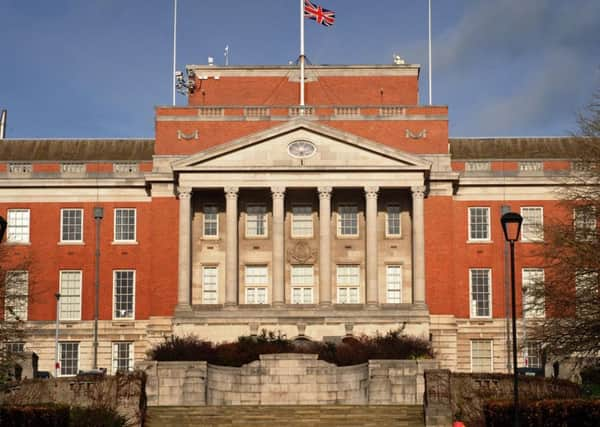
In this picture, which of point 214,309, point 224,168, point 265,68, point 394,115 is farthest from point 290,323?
point 265,68

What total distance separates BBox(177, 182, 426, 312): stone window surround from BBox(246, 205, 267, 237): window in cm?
212

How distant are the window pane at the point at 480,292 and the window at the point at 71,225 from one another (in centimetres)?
2252

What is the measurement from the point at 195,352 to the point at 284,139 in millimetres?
17176

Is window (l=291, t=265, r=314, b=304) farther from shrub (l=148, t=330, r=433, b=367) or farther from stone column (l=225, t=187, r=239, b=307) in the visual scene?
shrub (l=148, t=330, r=433, b=367)

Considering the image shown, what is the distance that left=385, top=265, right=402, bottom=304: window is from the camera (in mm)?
63344

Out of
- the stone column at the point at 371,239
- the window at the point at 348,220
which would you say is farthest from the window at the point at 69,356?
the stone column at the point at 371,239

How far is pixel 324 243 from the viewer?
2420 inches

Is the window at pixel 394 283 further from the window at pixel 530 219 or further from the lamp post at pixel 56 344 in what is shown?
the lamp post at pixel 56 344

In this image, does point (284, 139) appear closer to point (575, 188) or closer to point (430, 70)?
point (430, 70)

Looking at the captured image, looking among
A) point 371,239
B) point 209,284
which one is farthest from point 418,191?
point 209,284

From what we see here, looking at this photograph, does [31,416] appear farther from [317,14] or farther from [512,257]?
[317,14]

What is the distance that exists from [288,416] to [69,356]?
26.3 m

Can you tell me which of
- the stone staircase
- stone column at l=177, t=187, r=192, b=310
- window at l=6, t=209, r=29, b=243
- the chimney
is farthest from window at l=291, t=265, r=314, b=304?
the chimney

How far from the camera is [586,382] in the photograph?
4159 centimetres
